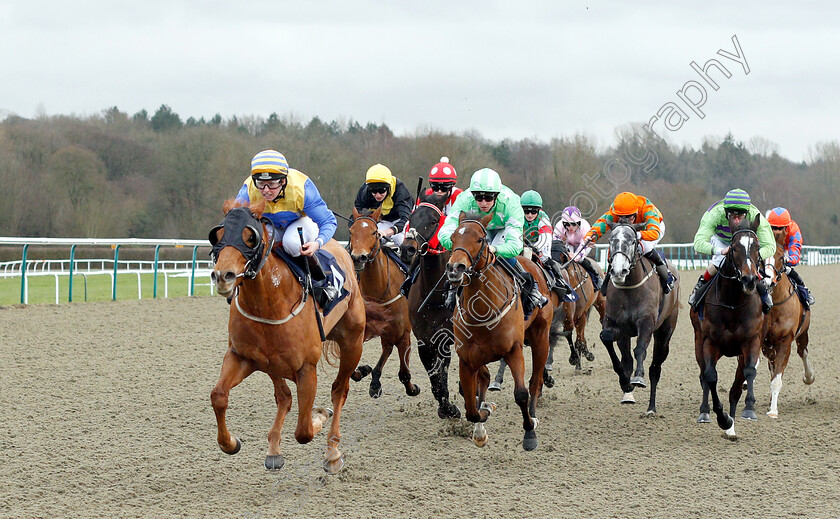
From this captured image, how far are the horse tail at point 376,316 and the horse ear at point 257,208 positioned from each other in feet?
8.55

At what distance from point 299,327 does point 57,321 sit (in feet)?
27.5

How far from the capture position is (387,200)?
24.3ft

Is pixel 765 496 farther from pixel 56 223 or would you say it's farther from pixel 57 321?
pixel 56 223

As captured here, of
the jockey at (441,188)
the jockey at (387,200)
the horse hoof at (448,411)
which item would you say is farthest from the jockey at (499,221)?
the jockey at (387,200)

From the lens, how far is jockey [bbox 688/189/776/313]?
6.43 meters

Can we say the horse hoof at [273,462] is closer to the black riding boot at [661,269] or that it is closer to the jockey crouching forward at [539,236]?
the jockey crouching forward at [539,236]

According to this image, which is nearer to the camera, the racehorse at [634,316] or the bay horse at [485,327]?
the bay horse at [485,327]

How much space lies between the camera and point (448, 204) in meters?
6.68

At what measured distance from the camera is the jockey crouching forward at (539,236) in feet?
Result: 23.2

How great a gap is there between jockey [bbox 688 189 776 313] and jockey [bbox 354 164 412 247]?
95.8 inches

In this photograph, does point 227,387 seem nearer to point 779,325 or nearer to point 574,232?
point 779,325

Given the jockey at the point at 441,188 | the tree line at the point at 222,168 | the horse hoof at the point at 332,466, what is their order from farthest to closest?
1. the tree line at the point at 222,168
2. the jockey at the point at 441,188
3. the horse hoof at the point at 332,466

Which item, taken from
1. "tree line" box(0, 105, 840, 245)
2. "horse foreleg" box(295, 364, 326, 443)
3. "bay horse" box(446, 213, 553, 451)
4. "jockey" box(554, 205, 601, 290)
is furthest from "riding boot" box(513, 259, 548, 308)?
"tree line" box(0, 105, 840, 245)

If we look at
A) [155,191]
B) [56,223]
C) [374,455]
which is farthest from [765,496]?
[155,191]
